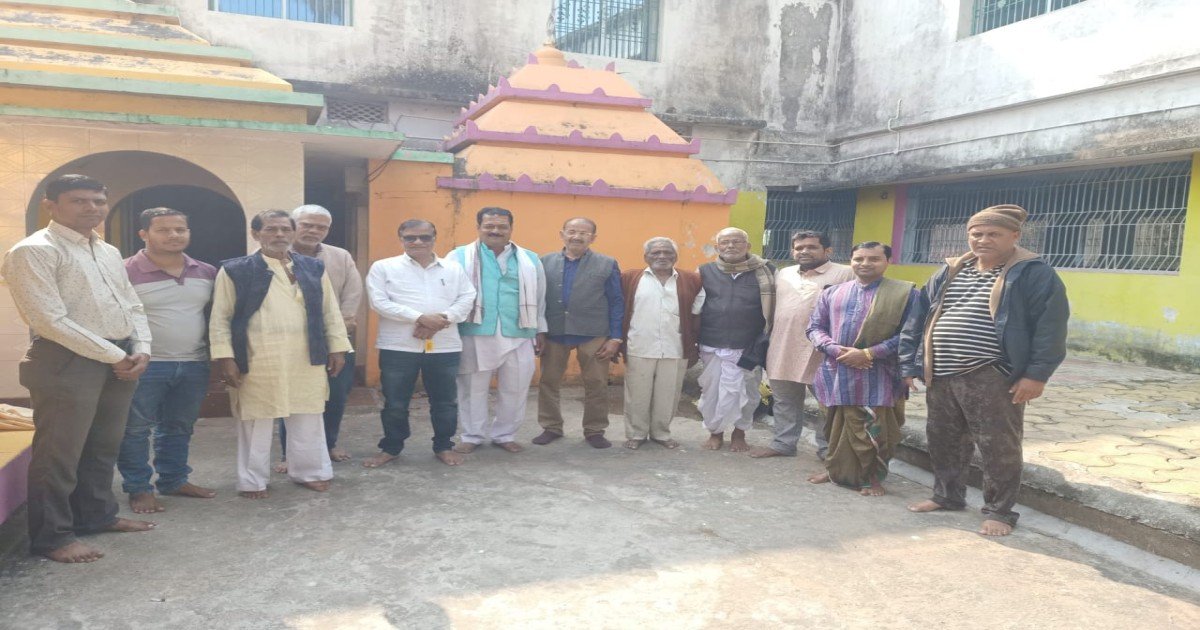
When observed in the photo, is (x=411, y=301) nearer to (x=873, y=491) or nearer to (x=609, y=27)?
(x=873, y=491)

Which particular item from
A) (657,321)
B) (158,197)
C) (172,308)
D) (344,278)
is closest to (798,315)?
(657,321)

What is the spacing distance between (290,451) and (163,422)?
645 mm

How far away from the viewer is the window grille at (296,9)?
36.8 feet

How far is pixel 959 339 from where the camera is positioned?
158 inches

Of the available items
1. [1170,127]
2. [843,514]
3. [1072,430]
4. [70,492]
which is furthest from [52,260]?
[1170,127]

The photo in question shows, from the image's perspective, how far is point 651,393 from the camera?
554cm

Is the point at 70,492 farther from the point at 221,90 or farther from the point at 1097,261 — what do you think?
the point at 1097,261

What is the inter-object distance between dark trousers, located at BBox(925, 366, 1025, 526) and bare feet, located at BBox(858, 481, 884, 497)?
405 millimetres

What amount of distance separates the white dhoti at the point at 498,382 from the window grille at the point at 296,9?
27.8 feet

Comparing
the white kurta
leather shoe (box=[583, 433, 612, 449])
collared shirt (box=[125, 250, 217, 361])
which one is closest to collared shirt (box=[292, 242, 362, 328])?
the white kurta

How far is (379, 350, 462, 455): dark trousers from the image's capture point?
189 inches

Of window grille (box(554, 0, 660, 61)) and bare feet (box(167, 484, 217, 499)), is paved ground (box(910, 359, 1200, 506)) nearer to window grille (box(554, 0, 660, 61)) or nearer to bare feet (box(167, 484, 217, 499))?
bare feet (box(167, 484, 217, 499))

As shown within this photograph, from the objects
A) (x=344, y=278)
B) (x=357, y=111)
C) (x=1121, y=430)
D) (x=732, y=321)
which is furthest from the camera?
(x=357, y=111)

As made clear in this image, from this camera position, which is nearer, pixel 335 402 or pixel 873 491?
pixel 873 491
